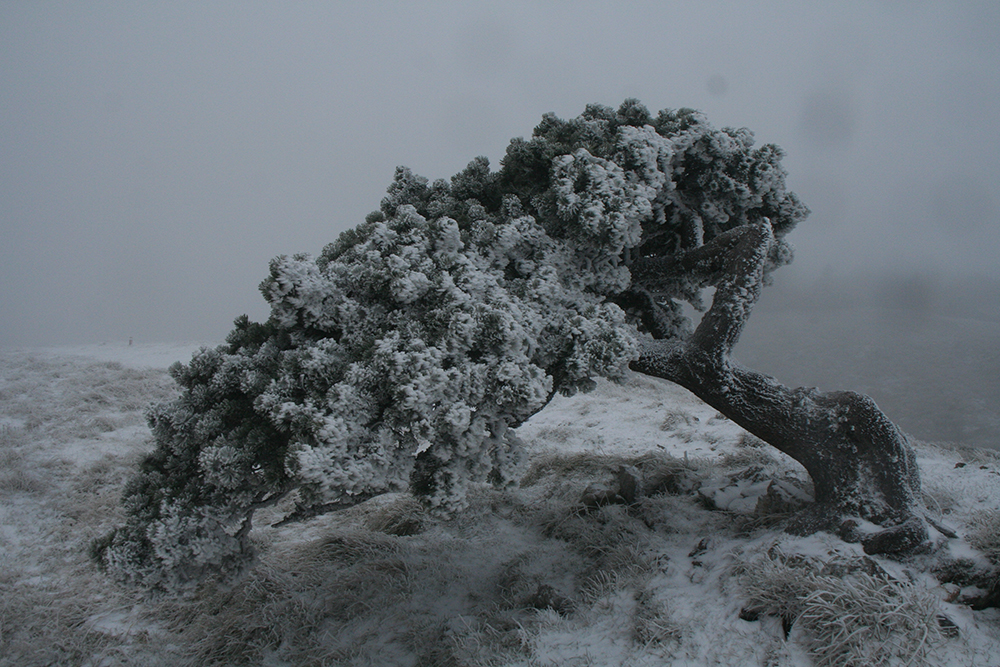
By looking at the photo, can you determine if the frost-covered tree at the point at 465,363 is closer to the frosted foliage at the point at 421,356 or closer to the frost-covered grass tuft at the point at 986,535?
the frosted foliage at the point at 421,356

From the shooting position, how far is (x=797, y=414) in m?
5.34

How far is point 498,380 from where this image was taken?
4.11m

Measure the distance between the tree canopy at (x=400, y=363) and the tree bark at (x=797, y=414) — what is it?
0.78m

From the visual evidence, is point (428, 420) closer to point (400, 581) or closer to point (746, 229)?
point (400, 581)

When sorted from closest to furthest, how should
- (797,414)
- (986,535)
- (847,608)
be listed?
(847,608)
(986,535)
(797,414)

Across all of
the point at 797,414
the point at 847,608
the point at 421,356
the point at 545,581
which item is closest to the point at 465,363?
the point at 421,356

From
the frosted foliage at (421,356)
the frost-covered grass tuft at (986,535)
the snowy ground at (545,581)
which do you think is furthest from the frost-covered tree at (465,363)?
the snowy ground at (545,581)

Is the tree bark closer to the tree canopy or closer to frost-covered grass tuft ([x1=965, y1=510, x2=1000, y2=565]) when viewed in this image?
frost-covered grass tuft ([x1=965, y1=510, x2=1000, y2=565])

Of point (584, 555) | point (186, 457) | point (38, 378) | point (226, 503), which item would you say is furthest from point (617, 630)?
point (38, 378)

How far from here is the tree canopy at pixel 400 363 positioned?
12.9 ft

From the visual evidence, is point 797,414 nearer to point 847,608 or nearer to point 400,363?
point 847,608

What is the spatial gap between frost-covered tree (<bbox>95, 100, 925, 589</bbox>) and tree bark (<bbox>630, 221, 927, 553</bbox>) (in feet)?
0.06

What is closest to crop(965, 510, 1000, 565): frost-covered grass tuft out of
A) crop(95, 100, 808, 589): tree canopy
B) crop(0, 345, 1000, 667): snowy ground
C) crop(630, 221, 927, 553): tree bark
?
crop(0, 345, 1000, 667): snowy ground

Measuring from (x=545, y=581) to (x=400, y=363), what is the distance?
314 centimetres
